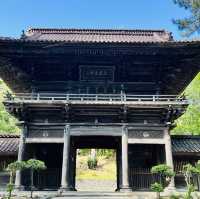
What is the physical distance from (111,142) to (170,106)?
559 cm

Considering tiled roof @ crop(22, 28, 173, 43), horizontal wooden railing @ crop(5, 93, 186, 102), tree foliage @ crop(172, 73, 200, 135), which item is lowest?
horizontal wooden railing @ crop(5, 93, 186, 102)

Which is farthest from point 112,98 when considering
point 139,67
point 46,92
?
point 46,92

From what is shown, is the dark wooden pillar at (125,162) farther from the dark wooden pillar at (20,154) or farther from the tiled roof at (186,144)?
the dark wooden pillar at (20,154)

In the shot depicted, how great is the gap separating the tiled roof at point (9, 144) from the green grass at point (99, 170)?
69.7 feet

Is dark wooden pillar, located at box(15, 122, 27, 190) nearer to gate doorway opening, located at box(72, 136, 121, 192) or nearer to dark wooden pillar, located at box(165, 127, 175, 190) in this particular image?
dark wooden pillar, located at box(165, 127, 175, 190)

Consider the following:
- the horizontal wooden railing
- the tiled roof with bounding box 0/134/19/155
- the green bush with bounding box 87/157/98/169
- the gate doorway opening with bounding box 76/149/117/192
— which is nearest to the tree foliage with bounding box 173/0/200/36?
the horizontal wooden railing

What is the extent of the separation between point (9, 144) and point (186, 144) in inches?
410

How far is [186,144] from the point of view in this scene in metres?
19.1

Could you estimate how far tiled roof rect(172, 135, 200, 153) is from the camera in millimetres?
18312

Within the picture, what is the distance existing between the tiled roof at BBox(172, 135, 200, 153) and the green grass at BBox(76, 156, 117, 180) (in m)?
22.7

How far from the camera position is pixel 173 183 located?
53.5 ft

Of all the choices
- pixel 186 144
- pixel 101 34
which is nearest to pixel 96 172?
pixel 101 34

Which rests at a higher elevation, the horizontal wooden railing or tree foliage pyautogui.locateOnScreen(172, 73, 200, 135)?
tree foliage pyautogui.locateOnScreen(172, 73, 200, 135)

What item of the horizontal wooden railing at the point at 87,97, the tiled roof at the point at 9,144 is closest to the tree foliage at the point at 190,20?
the horizontal wooden railing at the point at 87,97
